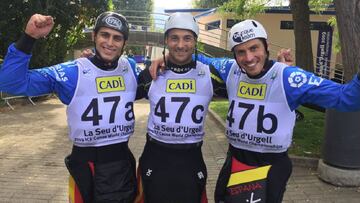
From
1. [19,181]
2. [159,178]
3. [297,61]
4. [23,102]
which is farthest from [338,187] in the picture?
[23,102]

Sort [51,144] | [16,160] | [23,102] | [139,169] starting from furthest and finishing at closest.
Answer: [23,102]
[51,144]
[16,160]
[139,169]

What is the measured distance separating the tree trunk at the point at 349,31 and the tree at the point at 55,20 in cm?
1271

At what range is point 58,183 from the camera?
640 cm

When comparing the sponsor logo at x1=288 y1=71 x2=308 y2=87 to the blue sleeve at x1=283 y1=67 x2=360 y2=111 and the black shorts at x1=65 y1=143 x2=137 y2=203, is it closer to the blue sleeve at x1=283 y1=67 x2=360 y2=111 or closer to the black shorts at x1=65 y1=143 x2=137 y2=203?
the blue sleeve at x1=283 y1=67 x2=360 y2=111

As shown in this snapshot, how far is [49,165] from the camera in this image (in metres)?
7.42

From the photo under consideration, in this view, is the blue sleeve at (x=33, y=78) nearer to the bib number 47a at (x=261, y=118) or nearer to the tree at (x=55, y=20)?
the bib number 47a at (x=261, y=118)

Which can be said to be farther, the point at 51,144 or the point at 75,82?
the point at 51,144

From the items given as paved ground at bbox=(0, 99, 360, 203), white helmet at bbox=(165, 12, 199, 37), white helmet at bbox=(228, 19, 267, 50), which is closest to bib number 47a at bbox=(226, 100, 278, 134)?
white helmet at bbox=(228, 19, 267, 50)

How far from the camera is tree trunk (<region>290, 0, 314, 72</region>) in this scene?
41.7 feet

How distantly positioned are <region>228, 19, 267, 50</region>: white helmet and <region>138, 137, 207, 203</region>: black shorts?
0.93 meters

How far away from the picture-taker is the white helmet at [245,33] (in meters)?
3.26

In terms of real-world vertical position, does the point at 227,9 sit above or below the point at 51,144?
above

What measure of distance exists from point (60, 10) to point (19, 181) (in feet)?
39.4

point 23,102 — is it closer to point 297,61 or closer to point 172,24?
point 297,61
